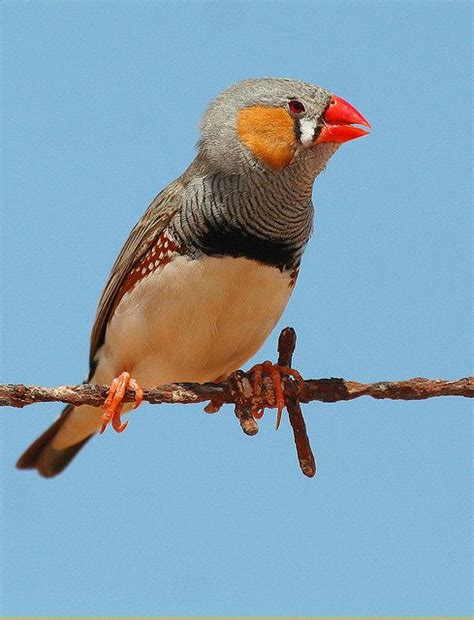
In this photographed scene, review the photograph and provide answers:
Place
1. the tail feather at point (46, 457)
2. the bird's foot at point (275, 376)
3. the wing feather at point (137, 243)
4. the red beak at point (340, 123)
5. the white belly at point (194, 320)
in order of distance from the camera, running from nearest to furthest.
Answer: the bird's foot at point (275, 376) → the red beak at point (340, 123) → the white belly at point (194, 320) → the wing feather at point (137, 243) → the tail feather at point (46, 457)

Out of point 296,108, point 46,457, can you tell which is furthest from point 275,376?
point 46,457

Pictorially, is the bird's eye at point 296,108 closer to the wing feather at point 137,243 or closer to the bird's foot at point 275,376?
the wing feather at point 137,243

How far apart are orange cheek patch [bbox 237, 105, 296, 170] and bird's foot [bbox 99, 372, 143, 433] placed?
1255 mm

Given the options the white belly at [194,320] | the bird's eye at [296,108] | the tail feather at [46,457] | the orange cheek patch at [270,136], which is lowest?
the tail feather at [46,457]

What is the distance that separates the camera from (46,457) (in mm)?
6012

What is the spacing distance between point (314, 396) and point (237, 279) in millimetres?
1123

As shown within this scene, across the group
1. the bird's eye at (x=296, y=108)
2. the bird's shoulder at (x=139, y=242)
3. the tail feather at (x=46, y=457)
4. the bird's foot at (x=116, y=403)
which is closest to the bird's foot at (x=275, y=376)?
the bird's foot at (x=116, y=403)

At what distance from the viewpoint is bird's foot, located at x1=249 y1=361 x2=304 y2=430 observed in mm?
4176

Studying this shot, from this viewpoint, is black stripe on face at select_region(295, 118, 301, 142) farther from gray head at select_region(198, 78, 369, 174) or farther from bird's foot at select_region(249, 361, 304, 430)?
bird's foot at select_region(249, 361, 304, 430)

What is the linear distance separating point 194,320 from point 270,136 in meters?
0.99

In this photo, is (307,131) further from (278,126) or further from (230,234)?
(230,234)

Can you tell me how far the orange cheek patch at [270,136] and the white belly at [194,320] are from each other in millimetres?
510

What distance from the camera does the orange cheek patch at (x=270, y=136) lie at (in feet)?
14.8

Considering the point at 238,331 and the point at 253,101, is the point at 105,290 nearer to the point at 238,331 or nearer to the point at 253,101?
the point at 238,331
